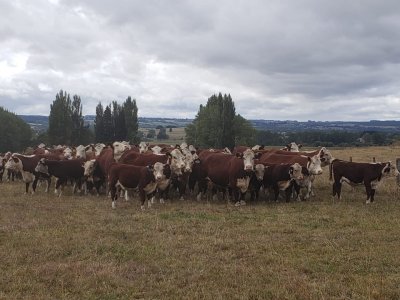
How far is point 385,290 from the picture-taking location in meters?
6.61

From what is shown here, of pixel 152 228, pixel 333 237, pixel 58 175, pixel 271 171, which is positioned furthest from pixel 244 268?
pixel 58 175

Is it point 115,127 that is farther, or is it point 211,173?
point 115,127

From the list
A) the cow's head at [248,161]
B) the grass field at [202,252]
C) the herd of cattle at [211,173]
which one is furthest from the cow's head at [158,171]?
the cow's head at [248,161]

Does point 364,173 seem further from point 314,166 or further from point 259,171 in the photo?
point 259,171

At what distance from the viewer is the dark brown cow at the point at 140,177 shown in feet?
48.4

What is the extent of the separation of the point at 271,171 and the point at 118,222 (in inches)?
245

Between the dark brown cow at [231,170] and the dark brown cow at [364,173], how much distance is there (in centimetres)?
318

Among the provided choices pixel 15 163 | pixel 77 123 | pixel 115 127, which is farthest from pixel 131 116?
pixel 15 163

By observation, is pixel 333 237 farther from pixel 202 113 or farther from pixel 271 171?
pixel 202 113

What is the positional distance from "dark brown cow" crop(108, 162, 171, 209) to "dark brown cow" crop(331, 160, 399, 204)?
19.6 feet

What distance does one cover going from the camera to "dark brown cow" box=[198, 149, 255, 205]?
50.9 feet

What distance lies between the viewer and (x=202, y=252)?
8977 millimetres

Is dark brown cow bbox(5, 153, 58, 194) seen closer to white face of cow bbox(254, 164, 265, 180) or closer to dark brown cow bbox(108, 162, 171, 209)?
dark brown cow bbox(108, 162, 171, 209)

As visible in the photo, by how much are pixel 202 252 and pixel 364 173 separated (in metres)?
8.64
